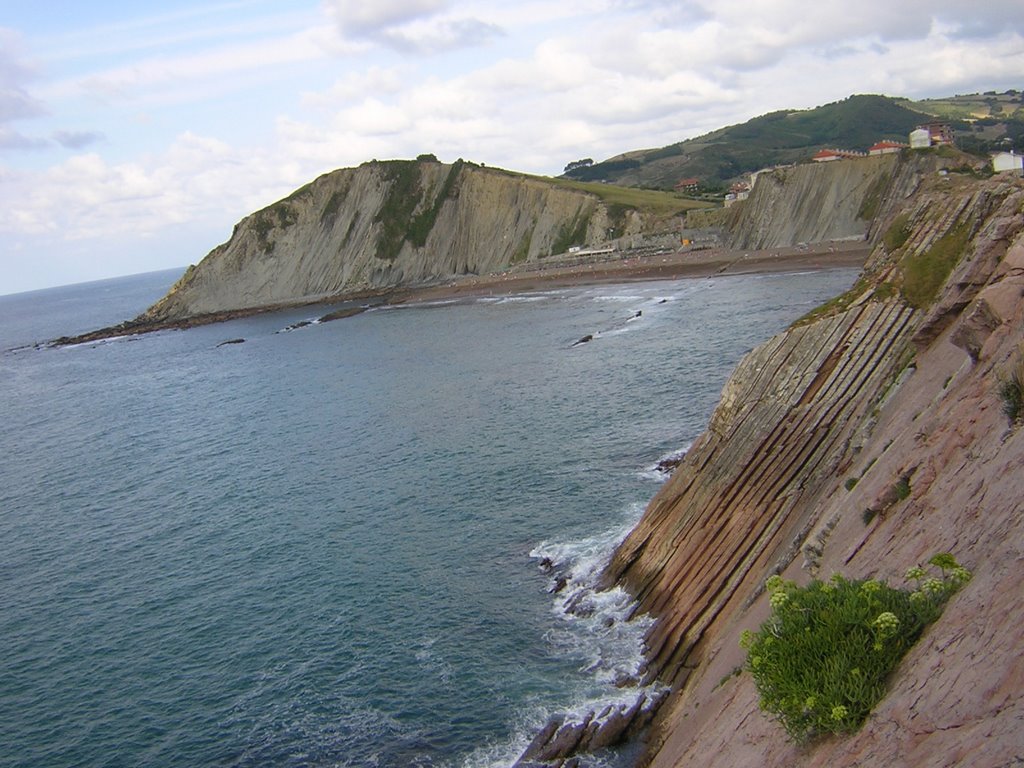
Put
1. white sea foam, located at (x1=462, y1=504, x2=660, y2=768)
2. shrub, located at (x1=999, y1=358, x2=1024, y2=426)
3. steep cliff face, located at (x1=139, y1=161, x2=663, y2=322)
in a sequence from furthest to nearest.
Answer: steep cliff face, located at (x1=139, y1=161, x2=663, y2=322) → white sea foam, located at (x1=462, y1=504, x2=660, y2=768) → shrub, located at (x1=999, y1=358, x2=1024, y2=426)

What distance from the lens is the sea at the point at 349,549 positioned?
25.1 m

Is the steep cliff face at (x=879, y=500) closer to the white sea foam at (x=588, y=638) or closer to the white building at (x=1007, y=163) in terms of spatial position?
the white sea foam at (x=588, y=638)

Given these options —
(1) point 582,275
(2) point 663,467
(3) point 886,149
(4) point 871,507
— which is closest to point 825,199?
(3) point 886,149

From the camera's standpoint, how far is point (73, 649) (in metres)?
31.3

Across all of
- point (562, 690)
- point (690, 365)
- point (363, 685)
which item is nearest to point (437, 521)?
point (363, 685)

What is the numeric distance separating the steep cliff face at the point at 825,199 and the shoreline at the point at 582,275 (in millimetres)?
3734

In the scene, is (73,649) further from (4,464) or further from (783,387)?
(4,464)

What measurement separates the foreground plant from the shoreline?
8553cm

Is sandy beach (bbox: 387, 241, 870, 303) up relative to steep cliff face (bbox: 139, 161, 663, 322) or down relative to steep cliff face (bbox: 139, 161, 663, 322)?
down

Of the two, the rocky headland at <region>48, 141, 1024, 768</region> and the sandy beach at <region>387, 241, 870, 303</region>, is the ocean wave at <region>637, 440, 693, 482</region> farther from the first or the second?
the sandy beach at <region>387, 241, 870, 303</region>

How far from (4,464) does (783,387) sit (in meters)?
58.3

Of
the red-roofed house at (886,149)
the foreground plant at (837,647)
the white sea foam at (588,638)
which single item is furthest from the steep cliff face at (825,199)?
the foreground plant at (837,647)

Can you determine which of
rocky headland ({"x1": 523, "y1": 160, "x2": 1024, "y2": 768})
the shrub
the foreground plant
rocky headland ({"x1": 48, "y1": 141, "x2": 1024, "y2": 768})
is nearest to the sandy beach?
rocky headland ({"x1": 48, "y1": 141, "x2": 1024, "y2": 768})

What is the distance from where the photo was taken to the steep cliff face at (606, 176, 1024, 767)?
9.92 m
